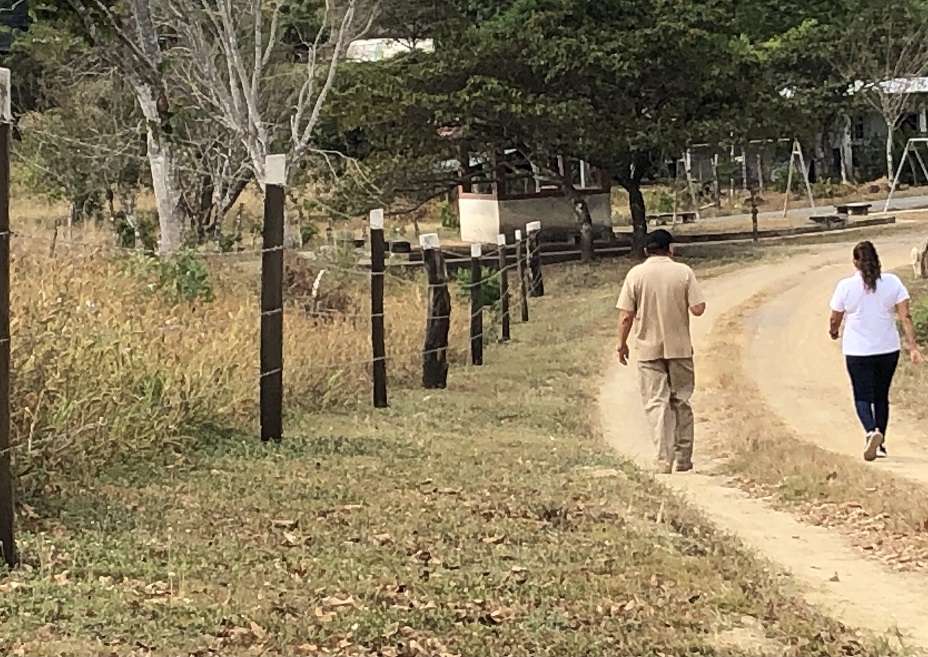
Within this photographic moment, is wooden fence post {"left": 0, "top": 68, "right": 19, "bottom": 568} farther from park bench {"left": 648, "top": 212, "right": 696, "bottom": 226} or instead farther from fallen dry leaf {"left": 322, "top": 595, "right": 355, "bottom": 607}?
park bench {"left": 648, "top": 212, "right": 696, "bottom": 226}

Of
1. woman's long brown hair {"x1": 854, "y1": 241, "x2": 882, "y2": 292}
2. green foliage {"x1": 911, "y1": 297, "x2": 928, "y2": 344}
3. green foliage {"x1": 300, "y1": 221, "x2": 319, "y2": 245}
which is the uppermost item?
green foliage {"x1": 300, "y1": 221, "x2": 319, "y2": 245}

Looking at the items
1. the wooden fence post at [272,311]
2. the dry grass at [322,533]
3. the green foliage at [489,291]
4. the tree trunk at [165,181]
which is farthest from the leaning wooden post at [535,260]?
the wooden fence post at [272,311]

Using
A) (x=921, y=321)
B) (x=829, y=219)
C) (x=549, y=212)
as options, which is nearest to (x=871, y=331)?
(x=921, y=321)

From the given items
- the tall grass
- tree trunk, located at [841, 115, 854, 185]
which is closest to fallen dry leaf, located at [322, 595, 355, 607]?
the tall grass

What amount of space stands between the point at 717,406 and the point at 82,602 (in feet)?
31.5

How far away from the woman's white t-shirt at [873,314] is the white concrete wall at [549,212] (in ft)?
76.3

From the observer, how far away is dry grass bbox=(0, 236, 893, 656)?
521 cm

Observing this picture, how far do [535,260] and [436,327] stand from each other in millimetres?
11774

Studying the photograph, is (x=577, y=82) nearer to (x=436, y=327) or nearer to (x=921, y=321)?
(x=921, y=321)

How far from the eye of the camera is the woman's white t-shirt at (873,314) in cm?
1030

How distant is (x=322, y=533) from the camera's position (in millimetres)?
6723

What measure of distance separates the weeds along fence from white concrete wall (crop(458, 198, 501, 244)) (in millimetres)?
17873

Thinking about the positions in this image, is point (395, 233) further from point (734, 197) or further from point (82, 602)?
point (82, 602)

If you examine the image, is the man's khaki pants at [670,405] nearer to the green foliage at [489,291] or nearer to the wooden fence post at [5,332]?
the wooden fence post at [5,332]
